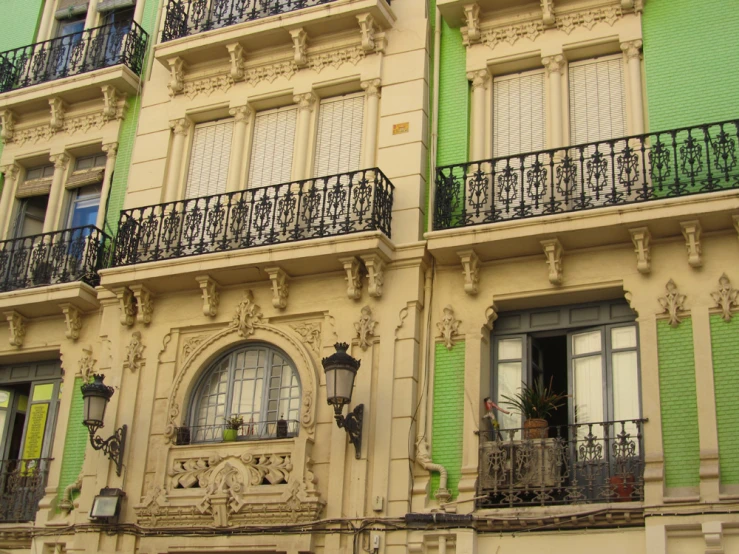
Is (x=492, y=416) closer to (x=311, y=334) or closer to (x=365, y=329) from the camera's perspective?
(x=365, y=329)

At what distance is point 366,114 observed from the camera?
49.6ft

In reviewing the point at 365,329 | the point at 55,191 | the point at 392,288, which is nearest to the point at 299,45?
the point at 392,288

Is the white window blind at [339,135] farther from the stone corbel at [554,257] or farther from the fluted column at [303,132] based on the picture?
the stone corbel at [554,257]

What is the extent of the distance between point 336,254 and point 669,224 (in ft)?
→ 13.4

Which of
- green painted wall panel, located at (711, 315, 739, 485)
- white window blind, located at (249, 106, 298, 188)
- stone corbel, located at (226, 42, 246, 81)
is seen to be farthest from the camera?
stone corbel, located at (226, 42, 246, 81)

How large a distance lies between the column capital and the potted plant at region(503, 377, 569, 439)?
15.0 ft

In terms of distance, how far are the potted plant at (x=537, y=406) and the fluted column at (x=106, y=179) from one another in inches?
285

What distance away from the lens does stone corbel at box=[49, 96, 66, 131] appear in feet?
57.0

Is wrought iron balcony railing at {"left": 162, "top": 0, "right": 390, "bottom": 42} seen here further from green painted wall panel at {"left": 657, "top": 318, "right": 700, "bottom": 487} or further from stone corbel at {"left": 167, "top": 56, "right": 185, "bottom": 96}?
green painted wall panel at {"left": 657, "top": 318, "right": 700, "bottom": 487}

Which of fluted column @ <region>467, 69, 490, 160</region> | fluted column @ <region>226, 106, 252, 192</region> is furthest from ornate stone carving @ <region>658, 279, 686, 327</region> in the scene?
fluted column @ <region>226, 106, 252, 192</region>

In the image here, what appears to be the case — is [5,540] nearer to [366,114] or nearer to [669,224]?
[366,114]

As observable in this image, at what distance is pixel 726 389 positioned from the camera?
1164 centimetres

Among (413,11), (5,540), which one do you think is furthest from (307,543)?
(413,11)

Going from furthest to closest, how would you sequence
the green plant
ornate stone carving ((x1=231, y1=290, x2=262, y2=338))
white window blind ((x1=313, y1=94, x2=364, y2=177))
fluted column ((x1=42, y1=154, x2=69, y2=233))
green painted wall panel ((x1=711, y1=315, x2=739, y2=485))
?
fluted column ((x1=42, y1=154, x2=69, y2=233))
white window blind ((x1=313, y1=94, x2=364, y2=177))
ornate stone carving ((x1=231, y1=290, x2=262, y2=338))
the green plant
green painted wall panel ((x1=711, y1=315, x2=739, y2=485))
